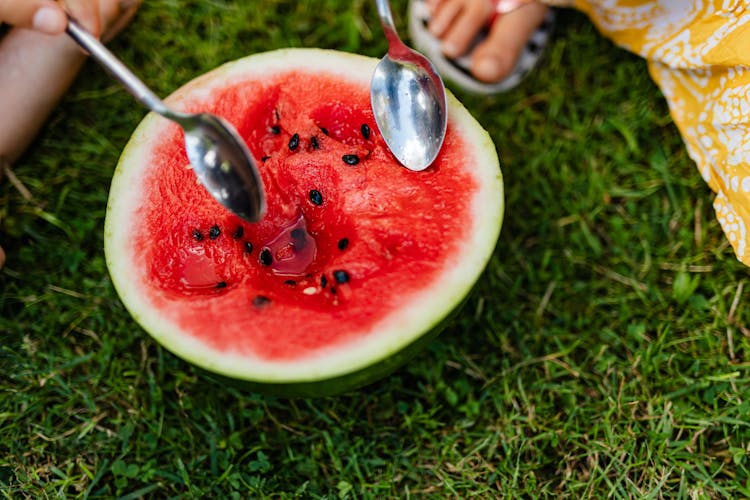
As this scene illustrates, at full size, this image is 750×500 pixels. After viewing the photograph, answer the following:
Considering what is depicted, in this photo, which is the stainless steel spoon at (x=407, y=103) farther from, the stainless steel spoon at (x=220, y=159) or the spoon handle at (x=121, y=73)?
the spoon handle at (x=121, y=73)

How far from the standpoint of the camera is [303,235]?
5.11 feet

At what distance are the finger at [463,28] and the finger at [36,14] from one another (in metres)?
1.19

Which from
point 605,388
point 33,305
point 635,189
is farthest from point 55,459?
point 635,189

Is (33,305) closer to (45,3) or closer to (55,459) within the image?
(55,459)

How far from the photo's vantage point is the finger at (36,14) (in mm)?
1370

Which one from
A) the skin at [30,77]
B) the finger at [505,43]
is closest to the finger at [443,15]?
the finger at [505,43]

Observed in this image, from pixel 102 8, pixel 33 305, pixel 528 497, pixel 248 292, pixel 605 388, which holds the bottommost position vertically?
pixel 528 497

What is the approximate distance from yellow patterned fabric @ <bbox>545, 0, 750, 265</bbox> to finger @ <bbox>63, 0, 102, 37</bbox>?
4.13 ft

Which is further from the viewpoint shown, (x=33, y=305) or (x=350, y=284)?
(x=33, y=305)

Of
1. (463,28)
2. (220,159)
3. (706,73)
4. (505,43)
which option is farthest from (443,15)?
(220,159)

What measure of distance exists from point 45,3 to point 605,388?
5.30ft

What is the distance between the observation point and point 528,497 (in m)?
1.67

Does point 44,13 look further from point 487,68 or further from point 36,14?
point 487,68

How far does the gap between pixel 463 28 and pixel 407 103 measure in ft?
2.21
